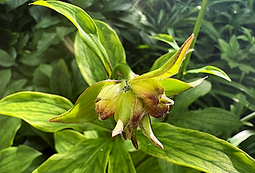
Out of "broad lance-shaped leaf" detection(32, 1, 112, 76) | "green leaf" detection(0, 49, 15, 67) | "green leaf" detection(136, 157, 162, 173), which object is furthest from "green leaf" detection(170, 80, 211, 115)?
"green leaf" detection(0, 49, 15, 67)

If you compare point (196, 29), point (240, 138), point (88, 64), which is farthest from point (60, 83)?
point (240, 138)

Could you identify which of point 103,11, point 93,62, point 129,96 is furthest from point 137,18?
point 129,96

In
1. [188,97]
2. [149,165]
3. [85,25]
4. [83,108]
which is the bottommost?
[149,165]

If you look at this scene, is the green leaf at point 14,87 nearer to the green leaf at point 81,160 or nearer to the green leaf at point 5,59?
the green leaf at point 5,59

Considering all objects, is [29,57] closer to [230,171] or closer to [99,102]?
[99,102]

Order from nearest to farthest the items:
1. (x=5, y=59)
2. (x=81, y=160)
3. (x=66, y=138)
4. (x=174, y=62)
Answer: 1. (x=174, y=62)
2. (x=81, y=160)
3. (x=66, y=138)
4. (x=5, y=59)

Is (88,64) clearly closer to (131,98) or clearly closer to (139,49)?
(131,98)
